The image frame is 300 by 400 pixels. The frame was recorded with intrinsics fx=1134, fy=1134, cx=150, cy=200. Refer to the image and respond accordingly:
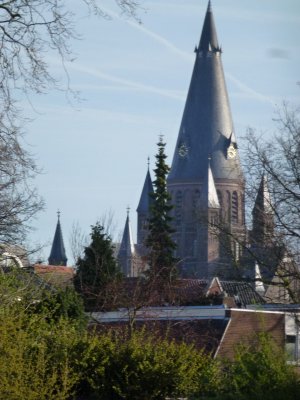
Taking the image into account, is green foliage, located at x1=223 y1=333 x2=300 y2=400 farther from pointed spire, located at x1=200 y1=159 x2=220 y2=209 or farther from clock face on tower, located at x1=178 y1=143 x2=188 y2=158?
clock face on tower, located at x1=178 y1=143 x2=188 y2=158

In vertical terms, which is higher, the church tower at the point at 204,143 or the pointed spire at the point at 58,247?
the church tower at the point at 204,143

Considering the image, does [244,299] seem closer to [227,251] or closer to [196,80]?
[227,251]

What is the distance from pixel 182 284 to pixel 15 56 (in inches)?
1552

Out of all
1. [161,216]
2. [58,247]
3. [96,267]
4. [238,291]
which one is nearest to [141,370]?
[96,267]

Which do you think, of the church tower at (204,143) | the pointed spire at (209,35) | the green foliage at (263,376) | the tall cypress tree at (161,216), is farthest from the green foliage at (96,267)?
the pointed spire at (209,35)

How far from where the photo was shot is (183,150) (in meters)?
152

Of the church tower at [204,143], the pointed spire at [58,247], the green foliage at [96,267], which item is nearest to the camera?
the green foliage at [96,267]

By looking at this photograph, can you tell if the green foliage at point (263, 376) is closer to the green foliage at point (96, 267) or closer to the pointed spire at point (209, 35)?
the green foliage at point (96, 267)

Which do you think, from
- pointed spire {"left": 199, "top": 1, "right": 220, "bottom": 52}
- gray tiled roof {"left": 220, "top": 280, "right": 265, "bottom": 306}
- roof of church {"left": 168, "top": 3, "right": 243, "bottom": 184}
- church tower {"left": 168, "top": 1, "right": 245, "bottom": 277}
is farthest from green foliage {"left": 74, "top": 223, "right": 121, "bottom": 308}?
pointed spire {"left": 199, "top": 1, "right": 220, "bottom": 52}

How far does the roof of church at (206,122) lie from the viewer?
150000 mm

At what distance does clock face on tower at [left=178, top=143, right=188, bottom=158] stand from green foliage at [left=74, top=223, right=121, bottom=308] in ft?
342

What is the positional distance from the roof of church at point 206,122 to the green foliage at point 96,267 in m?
102

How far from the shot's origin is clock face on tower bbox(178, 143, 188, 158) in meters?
152

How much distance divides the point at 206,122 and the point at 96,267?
10871 cm
